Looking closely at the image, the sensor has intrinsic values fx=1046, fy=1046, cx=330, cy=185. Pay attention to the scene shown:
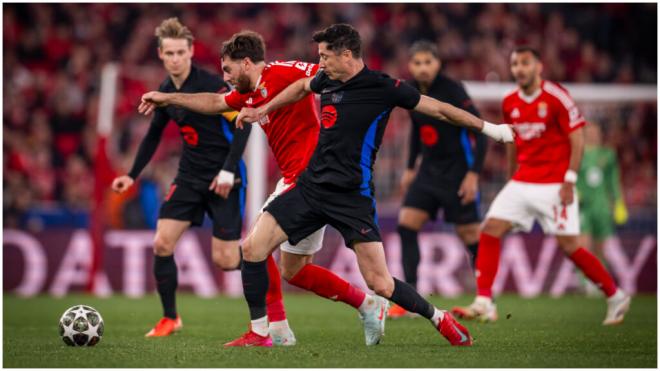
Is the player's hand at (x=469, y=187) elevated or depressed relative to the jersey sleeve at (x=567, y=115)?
depressed

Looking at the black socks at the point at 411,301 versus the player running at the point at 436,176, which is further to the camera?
the player running at the point at 436,176

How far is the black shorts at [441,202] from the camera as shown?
9680 mm

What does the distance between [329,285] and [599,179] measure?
7.70 meters

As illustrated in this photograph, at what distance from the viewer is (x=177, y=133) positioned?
1675 cm

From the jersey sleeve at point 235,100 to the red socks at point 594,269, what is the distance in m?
3.54

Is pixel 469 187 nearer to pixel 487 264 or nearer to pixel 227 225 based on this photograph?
pixel 487 264

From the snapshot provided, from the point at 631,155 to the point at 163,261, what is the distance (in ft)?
32.9

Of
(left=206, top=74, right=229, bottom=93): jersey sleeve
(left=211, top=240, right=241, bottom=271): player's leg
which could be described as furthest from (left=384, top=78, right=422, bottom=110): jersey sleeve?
(left=211, top=240, right=241, bottom=271): player's leg

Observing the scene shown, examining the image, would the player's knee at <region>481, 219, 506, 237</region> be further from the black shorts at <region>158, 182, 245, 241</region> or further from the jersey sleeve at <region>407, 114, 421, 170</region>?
the black shorts at <region>158, 182, 245, 241</region>

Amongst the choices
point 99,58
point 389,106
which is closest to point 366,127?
point 389,106

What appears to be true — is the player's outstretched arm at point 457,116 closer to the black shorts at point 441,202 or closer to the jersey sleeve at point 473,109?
the jersey sleeve at point 473,109

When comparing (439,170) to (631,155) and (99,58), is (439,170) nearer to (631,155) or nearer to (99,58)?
(631,155)

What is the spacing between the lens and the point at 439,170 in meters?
9.73

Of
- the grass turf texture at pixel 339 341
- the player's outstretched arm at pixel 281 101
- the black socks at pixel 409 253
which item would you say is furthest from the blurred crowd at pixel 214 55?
the player's outstretched arm at pixel 281 101
